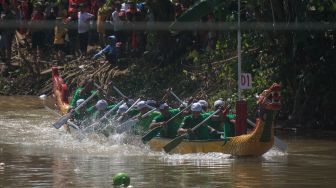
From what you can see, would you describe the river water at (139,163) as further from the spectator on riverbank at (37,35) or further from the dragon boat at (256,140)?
the spectator on riverbank at (37,35)

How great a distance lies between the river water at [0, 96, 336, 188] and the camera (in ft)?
55.3

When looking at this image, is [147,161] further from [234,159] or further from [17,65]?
[17,65]

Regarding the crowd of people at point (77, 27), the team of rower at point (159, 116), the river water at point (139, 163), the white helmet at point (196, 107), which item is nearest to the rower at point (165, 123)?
the team of rower at point (159, 116)

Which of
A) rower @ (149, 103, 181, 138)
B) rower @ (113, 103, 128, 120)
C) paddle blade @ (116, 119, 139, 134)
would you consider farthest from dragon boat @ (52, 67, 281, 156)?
rower @ (113, 103, 128, 120)

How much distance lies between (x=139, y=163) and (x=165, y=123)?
7.12 ft

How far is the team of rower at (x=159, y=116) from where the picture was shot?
20781mm

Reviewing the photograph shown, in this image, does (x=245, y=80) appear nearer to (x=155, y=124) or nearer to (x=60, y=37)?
(x=155, y=124)

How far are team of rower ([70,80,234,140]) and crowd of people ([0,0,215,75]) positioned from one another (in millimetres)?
4551

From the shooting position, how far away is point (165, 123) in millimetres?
21484

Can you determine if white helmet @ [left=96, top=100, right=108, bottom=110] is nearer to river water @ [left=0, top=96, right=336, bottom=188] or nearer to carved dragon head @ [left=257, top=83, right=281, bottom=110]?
river water @ [left=0, top=96, right=336, bottom=188]

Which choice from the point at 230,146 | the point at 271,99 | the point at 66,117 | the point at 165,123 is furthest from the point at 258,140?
the point at 66,117

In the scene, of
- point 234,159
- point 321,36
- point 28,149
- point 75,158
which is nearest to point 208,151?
point 234,159

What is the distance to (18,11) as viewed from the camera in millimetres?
32750

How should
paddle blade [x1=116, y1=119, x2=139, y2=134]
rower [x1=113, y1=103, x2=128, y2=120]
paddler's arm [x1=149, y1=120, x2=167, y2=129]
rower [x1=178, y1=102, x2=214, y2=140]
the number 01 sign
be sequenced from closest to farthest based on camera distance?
rower [x1=178, y1=102, x2=214, y2=140], the number 01 sign, paddler's arm [x1=149, y1=120, x2=167, y2=129], paddle blade [x1=116, y1=119, x2=139, y2=134], rower [x1=113, y1=103, x2=128, y2=120]
